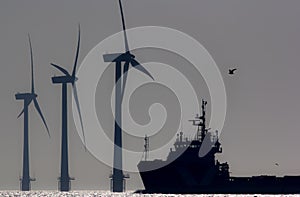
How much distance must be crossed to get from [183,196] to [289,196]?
819 inches

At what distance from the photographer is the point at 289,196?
199625mm

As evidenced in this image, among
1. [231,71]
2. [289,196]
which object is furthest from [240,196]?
[231,71]

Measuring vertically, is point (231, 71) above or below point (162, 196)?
above

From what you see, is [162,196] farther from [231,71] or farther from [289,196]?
[231,71]

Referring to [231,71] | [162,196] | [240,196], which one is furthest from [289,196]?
[231,71]

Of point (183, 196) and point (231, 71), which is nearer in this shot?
point (231, 71)

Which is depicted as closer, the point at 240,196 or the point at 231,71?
the point at 231,71

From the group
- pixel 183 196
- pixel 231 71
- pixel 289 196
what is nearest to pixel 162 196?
pixel 183 196

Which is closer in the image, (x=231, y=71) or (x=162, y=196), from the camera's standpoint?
(x=231, y=71)

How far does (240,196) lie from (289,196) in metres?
9.60

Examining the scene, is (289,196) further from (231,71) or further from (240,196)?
(231,71)

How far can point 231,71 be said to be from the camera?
509 feet

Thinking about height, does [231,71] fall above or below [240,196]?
above

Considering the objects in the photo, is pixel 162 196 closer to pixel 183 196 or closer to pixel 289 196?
pixel 183 196
